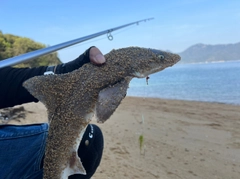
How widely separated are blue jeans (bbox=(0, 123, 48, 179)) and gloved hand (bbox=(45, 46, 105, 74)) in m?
0.61

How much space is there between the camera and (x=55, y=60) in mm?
31469

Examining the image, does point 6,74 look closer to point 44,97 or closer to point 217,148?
point 44,97

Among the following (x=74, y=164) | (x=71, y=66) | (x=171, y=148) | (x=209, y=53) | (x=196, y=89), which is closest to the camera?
(x=74, y=164)

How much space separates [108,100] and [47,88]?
1.65ft

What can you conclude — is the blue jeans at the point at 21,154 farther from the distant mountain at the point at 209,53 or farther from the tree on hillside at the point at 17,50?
the distant mountain at the point at 209,53

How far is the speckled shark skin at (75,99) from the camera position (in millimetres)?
1999

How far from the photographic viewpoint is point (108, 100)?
209cm

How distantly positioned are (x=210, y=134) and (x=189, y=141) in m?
1.05

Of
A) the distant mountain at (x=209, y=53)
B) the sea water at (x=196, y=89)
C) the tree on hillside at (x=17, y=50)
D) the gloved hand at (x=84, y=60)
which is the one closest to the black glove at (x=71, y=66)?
the gloved hand at (x=84, y=60)

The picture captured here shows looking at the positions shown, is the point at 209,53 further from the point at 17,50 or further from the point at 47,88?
the point at 47,88

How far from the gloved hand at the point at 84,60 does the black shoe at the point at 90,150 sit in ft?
1.93

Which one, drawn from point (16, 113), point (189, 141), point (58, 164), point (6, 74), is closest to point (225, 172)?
point (189, 141)

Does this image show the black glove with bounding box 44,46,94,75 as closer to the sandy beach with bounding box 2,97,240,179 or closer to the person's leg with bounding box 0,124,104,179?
the person's leg with bounding box 0,124,104,179

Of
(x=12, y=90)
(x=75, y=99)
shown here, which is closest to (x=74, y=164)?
(x=75, y=99)
